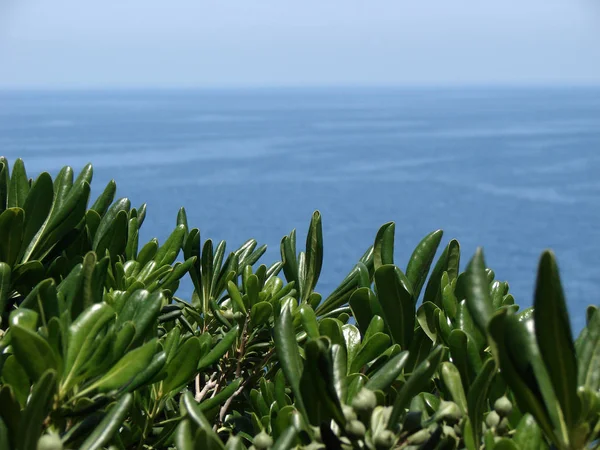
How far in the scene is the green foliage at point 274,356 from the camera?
69 cm

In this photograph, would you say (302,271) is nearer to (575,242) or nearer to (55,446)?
(55,446)

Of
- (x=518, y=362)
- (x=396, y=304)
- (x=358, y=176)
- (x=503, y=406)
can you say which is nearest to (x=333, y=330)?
(x=396, y=304)

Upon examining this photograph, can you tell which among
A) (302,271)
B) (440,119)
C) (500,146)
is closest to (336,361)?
(302,271)

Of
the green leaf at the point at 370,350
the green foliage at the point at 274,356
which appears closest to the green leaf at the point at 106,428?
the green foliage at the point at 274,356

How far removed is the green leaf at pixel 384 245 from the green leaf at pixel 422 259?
9 centimetres

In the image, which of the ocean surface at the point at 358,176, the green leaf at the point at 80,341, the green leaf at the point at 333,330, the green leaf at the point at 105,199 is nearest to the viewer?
the green leaf at the point at 80,341

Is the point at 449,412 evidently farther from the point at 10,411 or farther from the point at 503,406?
the point at 10,411

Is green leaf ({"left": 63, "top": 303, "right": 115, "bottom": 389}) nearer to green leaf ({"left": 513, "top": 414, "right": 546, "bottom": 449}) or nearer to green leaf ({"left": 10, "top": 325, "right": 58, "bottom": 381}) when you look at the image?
green leaf ({"left": 10, "top": 325, "right": 58, "bottom": 381})

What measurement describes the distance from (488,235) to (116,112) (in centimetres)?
7959

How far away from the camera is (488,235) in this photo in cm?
4050

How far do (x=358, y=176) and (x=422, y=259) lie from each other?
54956 millimetres

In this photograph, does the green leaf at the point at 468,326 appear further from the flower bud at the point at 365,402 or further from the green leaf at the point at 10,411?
the green leaf at the point at 10,411

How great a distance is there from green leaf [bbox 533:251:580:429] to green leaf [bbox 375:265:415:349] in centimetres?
38

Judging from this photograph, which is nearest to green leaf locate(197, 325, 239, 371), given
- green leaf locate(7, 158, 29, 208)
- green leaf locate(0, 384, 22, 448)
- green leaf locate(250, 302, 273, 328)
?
green leaf locate(250, 302, 273, 328)
